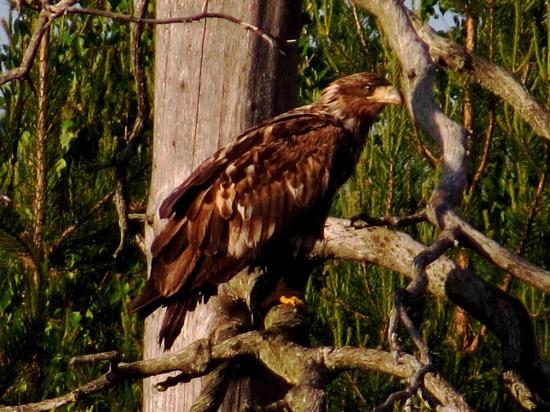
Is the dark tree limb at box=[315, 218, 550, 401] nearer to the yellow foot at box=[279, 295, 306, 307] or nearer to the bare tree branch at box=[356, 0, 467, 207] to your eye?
the bare tree branch at box=[356, 0, 467, 207]

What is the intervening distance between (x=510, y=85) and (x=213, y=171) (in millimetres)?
1088

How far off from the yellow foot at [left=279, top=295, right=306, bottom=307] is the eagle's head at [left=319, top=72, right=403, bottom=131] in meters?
0.81

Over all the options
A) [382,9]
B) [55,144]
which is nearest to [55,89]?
[55,144]

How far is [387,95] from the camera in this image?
5602 millimetres

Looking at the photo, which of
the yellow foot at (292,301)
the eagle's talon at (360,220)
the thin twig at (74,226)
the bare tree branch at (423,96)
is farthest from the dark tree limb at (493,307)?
the thin twig at (74,226)

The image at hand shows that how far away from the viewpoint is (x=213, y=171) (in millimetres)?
4891

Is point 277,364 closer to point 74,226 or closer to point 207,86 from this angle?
point 207,86

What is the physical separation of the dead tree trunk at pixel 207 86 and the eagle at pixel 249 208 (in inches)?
2.9

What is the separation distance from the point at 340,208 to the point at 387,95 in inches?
49.5

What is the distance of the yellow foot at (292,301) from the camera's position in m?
5.12

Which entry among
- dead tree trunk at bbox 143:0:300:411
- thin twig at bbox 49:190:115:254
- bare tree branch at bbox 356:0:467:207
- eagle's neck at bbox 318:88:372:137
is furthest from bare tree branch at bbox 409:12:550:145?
thin twig at bbox 49:190:115:254

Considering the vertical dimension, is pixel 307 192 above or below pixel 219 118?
below

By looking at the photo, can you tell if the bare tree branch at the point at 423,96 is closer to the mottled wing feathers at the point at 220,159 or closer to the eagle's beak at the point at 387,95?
the mottled wing feathers at the point at 220,159

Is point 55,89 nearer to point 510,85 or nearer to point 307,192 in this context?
point 307,192
